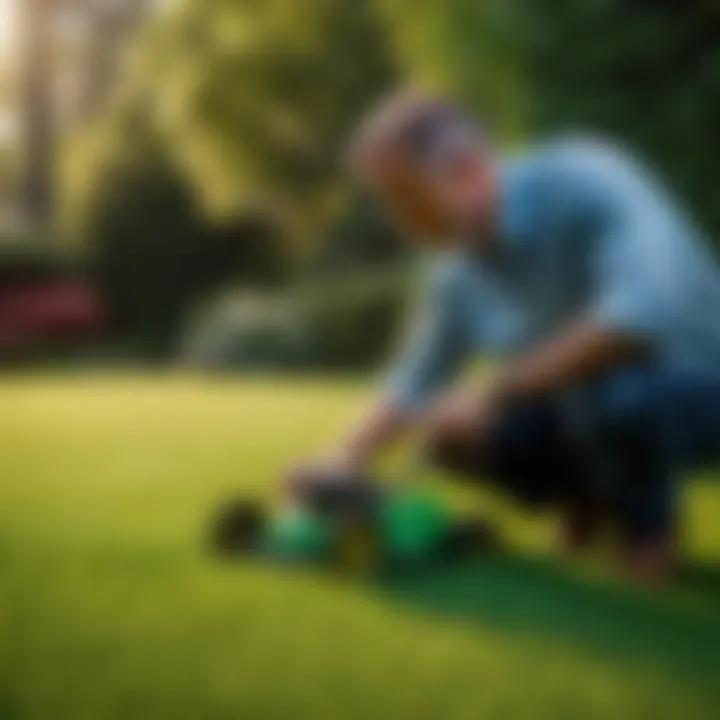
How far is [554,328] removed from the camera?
1.20 m

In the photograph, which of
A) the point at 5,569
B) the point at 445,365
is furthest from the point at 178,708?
the point at 445,365

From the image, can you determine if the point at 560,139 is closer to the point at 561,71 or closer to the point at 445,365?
the point at 561,71

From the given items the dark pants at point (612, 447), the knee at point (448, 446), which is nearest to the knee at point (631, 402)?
the dark pants at point (612, 447)

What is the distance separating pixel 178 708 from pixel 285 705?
10cm

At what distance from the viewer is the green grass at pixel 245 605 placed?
46.8 inches

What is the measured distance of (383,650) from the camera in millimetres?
1220

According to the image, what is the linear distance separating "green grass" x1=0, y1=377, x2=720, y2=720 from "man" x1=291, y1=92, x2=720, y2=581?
42 mm

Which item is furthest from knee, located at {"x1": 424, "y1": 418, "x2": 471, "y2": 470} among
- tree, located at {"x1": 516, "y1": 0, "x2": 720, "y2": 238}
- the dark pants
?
tree, located at {"x1": 516, "y1": 0, "x2": 720, "y2": 238}

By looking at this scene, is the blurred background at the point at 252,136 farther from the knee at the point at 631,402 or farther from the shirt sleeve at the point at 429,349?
the knee at the point at 631,402

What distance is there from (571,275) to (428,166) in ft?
0.50

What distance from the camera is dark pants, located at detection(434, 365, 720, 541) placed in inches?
46.9

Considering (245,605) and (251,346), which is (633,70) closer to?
(251,346)

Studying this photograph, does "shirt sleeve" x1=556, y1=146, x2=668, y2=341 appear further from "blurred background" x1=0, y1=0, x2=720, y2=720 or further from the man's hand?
the man's hand

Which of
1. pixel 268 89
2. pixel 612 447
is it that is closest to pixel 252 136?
pixel 268 89
